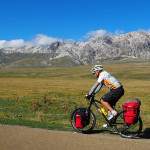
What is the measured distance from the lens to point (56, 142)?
6.75 metres

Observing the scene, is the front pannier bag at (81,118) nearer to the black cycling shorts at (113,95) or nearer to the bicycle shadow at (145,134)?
the black cycling shorts at (113,95)

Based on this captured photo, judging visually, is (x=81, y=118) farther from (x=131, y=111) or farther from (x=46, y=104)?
(x=46, y=104)

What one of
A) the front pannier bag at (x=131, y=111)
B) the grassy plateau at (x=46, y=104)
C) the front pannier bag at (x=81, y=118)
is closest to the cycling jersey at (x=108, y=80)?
the front pannier bag at (x=131, y=111)

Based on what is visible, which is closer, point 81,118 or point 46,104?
point 81,118

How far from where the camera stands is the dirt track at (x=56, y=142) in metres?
6.34

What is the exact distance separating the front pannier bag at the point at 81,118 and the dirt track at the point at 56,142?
100 centimetres

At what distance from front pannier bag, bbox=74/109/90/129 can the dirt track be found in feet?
3.29

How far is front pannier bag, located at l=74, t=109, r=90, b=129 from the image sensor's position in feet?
28.1

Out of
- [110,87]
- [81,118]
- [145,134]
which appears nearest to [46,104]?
[81,118]

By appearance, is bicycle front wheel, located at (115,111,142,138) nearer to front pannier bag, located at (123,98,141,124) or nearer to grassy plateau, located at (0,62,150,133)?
front pannier bag, located at (123,98,141,124)

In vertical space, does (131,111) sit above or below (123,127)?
above

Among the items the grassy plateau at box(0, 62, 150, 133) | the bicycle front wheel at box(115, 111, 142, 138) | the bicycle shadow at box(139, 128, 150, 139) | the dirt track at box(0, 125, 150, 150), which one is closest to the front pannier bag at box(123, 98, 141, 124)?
the bicycle front wheel at box(115, 111, 142, 138)

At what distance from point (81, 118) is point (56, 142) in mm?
2072

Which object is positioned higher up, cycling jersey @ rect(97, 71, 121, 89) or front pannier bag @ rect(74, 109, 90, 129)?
cycling jersey @ rect(97, 71, 121, 89)
